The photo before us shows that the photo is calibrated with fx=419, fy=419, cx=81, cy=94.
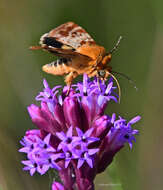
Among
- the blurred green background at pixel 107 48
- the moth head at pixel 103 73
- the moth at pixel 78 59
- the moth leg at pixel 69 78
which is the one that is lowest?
the blurred green background at pixel 107 48

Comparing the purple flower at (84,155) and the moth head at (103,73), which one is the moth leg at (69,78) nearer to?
the moth head at (103,73)

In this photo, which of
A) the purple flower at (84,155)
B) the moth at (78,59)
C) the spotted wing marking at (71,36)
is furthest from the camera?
the spotted wing marking at (71,36)

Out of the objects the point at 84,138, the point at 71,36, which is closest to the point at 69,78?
the point at 71,36

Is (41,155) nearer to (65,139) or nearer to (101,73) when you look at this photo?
(65,139)

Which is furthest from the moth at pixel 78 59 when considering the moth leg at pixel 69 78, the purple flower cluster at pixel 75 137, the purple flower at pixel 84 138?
the purple flower at pixel 84 138

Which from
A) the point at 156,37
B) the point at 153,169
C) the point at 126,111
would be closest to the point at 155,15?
the point at 156,37

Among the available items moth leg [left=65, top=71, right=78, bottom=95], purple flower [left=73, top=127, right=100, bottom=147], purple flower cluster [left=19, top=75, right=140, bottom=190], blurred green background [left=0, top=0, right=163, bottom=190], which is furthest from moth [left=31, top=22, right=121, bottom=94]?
blurred green background [left=0, top=0, right=163, bottom=190]

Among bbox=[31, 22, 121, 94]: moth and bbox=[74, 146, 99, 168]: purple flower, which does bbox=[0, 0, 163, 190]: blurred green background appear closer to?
bbox=[31, 22, 121, 94]: moth
